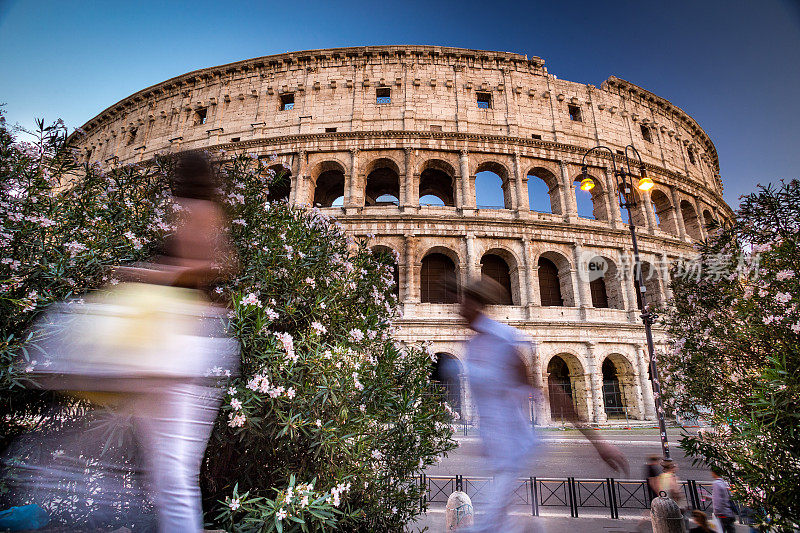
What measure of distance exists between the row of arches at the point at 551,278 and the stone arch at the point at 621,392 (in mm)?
2760

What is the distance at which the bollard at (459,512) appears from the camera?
12.7ft

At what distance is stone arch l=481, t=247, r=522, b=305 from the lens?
630 inches

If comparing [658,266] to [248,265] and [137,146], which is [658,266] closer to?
[248,265]

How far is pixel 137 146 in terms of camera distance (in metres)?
20.6

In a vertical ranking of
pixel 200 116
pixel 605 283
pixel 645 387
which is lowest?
pixel 645 387

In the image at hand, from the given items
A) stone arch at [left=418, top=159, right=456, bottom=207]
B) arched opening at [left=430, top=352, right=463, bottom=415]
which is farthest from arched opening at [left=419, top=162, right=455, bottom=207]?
arched opening at [left=430, top=352, right=463, bottom=415]

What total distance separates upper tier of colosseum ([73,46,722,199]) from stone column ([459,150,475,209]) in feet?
4.04

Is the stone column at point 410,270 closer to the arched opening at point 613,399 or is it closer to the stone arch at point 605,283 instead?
the stone arch at point 605,283

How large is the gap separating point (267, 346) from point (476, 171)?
54.6 ft

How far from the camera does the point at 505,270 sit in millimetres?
17000

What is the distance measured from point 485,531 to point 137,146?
26457 mm

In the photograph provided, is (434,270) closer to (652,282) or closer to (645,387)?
(645,387)

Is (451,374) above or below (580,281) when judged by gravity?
below

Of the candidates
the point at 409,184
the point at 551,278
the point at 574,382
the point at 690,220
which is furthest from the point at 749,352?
the point at 690,220
